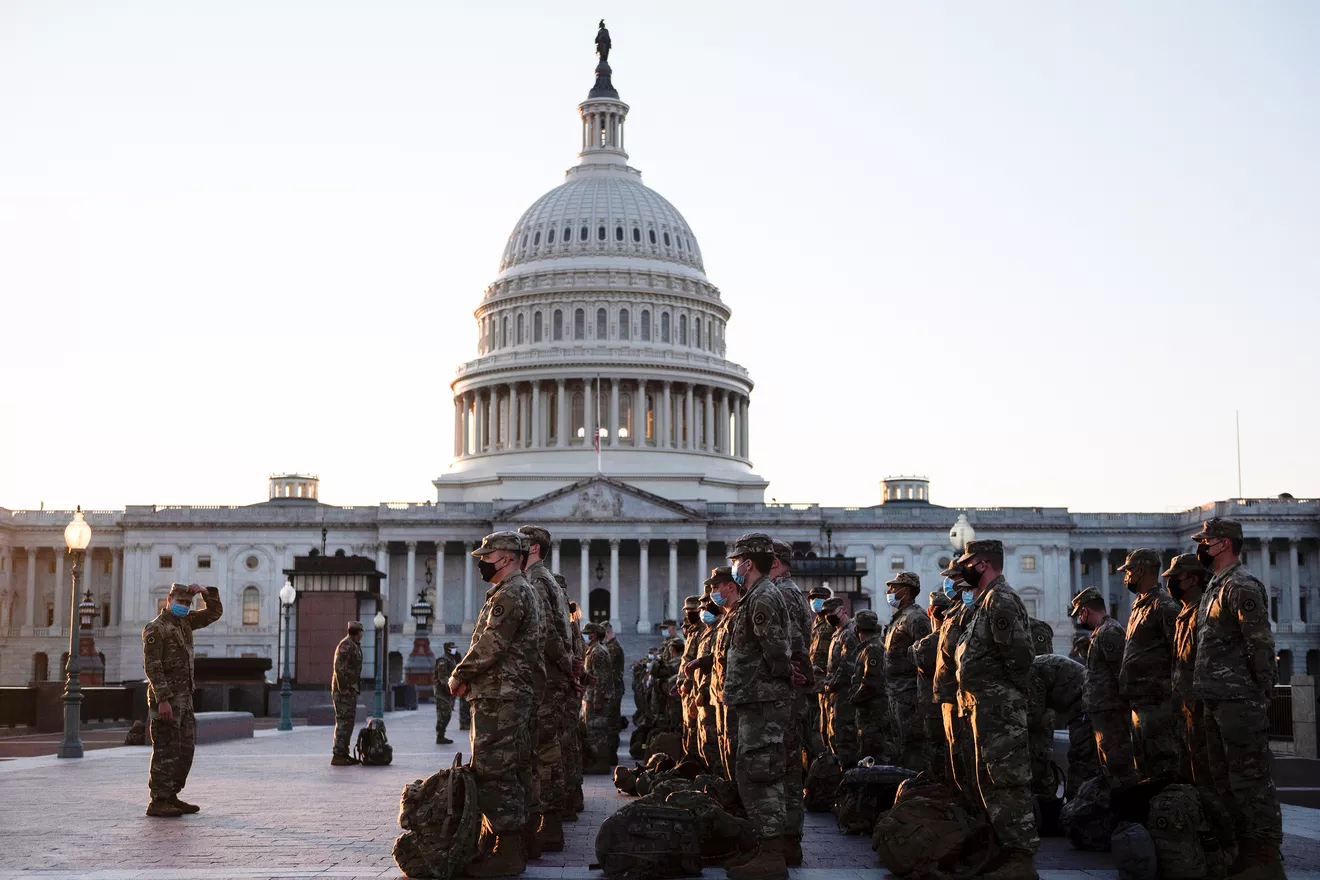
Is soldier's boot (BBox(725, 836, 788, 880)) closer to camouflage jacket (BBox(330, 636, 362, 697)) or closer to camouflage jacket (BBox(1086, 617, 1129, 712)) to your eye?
camouflage jacket (BBox(1086, 617, 1129, 712))

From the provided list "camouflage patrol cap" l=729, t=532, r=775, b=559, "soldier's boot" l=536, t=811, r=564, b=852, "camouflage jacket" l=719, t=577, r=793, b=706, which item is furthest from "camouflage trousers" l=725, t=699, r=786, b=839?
"soldier's boot" l=536, t=811, r=564, b=852

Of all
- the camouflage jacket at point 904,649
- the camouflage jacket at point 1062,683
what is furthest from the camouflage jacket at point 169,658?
the camouflage jacket at point 1062,683

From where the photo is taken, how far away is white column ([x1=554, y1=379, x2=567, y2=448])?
4658 inches

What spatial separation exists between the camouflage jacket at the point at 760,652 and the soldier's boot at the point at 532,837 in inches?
87.7

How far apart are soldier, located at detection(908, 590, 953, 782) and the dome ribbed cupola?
312 ft

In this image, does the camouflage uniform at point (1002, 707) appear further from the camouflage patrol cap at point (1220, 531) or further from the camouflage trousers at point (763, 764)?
the camouflage patrol cap at point (1220, 531)

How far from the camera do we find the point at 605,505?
104 m

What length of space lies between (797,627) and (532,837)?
3140mm

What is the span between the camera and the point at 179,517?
108625 mm

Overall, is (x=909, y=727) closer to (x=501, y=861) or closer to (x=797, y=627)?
(x=797, y=627)

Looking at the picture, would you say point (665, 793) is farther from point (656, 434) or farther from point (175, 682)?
point (656, 434)

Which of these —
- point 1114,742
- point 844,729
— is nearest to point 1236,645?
point 1114,742

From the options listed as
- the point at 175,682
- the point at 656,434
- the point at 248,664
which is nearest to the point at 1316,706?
the point at 175,682

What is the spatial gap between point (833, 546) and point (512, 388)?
28109 mm
